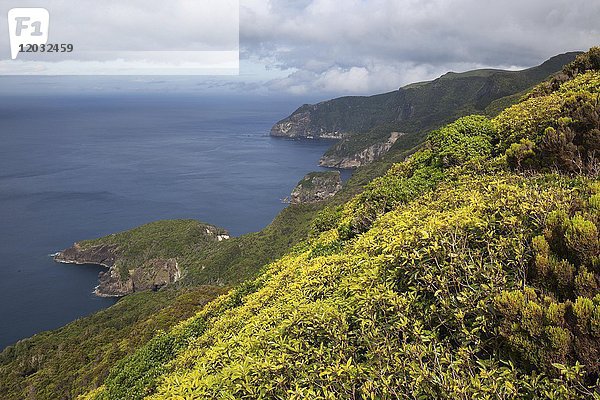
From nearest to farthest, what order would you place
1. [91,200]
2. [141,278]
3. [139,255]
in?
[141,278]
[139,255]
[91,200]

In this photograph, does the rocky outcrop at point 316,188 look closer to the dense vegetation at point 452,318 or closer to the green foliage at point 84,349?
the green foliage at point 84,349

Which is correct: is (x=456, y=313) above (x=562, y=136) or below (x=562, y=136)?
below

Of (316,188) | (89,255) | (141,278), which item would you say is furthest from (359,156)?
(89,255)

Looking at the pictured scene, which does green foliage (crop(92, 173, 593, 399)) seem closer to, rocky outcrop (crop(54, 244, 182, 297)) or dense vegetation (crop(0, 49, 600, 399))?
dense vegetation (crop(0, 49, 600, 399))

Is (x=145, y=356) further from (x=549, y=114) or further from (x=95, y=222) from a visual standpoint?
(x=95, y=222)

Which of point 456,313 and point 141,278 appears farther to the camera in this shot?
point 141,278

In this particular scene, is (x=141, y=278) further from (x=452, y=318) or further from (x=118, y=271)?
(x=452, y=318)
